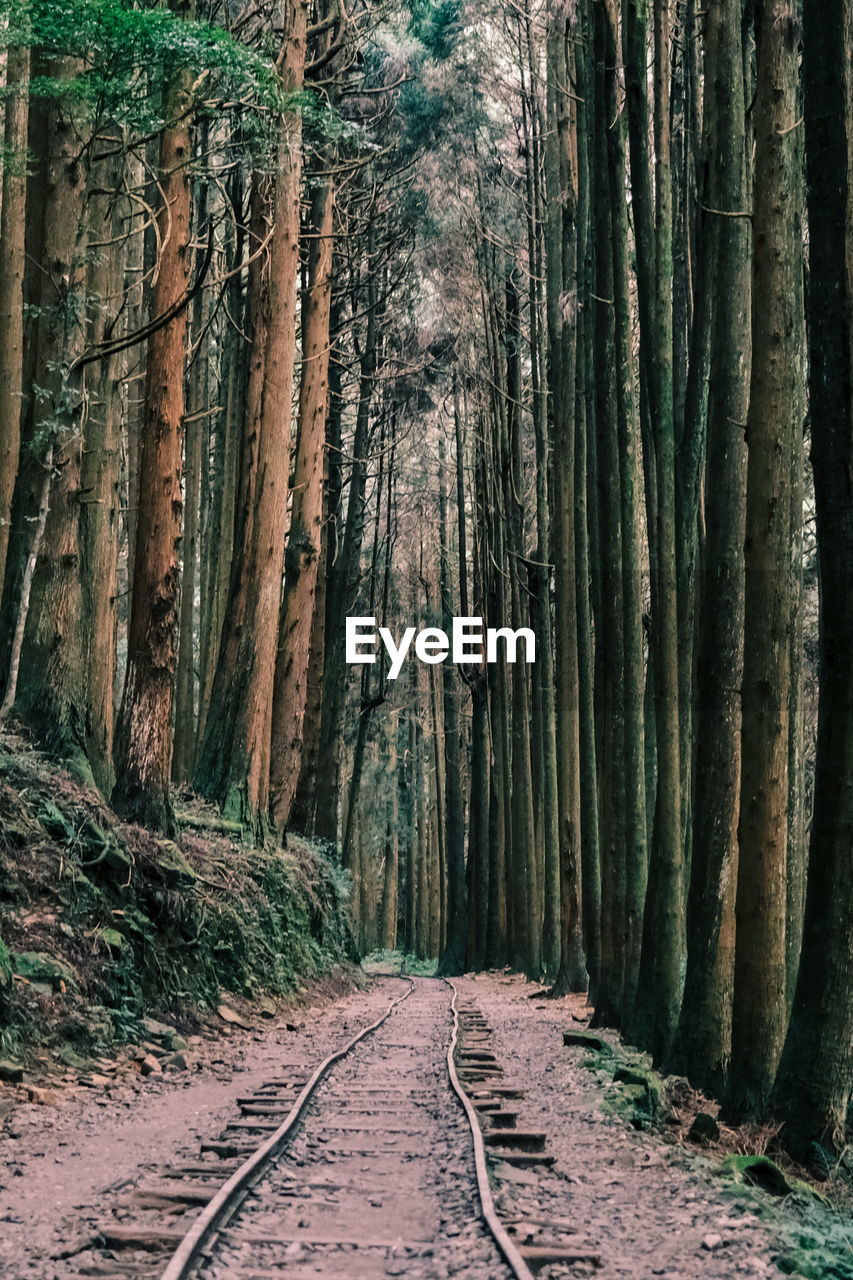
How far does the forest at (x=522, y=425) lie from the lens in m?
8.02

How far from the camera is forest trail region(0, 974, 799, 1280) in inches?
190

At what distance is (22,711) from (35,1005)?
3.05m

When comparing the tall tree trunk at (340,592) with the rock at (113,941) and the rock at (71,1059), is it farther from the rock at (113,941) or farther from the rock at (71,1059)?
the rock at (71,1059)

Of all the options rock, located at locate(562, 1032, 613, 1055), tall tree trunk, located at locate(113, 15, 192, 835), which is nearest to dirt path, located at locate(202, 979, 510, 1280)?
rock, located at locate(562, 1032, 613, 1055)

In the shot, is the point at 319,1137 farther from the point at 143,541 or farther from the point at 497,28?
the point at 497,28

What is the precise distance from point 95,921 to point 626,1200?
587 centimetres

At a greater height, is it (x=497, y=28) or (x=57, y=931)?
(x=497, y=28)

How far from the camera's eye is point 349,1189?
5.84 m

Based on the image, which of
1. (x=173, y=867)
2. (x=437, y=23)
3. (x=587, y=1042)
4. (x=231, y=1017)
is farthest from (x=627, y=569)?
(x=437, y=23)

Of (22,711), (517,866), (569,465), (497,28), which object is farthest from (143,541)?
(517,866)

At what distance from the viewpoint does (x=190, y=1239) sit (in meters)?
4.55

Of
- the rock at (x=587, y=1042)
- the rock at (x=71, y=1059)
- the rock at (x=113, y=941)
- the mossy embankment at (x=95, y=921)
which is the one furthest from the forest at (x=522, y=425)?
the rock at (x=71, y=1059)

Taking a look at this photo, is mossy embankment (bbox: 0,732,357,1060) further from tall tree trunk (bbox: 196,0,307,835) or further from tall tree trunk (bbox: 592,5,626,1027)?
Answer: tall tree trunk (bbox: 592,5,626,1027)

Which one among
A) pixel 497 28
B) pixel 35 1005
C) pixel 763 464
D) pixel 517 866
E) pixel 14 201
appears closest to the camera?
pixel 763 464
